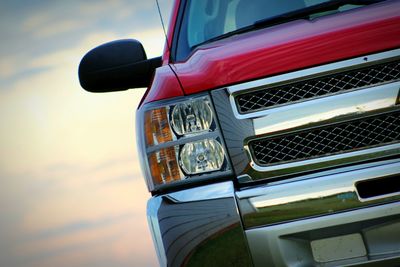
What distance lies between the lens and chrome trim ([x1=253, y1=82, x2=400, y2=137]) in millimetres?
3096

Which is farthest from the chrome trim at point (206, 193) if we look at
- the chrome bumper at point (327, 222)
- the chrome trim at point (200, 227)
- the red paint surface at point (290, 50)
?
the red paint surface at point (290, 50)

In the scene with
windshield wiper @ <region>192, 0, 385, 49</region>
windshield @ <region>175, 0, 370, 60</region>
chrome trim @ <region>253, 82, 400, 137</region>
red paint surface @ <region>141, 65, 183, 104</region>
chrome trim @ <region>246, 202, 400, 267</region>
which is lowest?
chrome trim @ <region>246, 202, 400, 267</region>

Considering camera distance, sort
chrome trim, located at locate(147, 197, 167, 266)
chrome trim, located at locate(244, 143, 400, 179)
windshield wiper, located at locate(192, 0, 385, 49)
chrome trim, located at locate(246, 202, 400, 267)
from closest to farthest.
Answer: chrome trim, located at locate(246, 202, 400, 267)
chrome trim, located at locate(244, 143, 400, 179)
chrome trim, located at locate(147, 197, 167, 266)
windshield wiper, located at locate(192, 0, 385, 49)

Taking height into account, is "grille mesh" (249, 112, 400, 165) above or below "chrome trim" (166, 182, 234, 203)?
above

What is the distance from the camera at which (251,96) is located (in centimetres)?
323

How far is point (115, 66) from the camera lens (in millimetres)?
4305

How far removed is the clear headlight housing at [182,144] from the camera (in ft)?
10.9

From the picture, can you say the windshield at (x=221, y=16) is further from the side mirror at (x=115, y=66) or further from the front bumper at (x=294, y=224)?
the front bumper at (x=294, y=224)

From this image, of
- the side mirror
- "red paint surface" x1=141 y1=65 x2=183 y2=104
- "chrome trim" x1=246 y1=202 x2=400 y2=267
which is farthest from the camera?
the side mirror

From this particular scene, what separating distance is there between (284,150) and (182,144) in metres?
0.39

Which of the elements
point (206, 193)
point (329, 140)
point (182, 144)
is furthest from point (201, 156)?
Result: point (329, 140)

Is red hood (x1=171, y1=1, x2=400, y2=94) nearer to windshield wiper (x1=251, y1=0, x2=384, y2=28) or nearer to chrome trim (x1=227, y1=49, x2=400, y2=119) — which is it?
chrome trim (x1=227, y1=49, x2=400, y2=119)

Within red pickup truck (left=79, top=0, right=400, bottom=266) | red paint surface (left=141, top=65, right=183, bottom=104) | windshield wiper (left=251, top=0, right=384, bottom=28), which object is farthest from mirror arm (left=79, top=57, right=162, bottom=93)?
red pickup truck (left=79, top=0, right=400, bottom=266)

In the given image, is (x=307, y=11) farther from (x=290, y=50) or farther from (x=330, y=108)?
(x=330, y=108)
